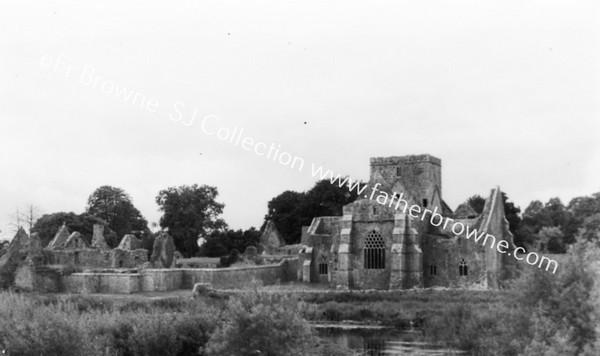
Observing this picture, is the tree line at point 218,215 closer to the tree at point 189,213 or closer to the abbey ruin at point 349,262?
the tree at point 189,213

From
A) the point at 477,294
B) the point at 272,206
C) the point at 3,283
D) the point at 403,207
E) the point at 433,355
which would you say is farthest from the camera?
the point at 272,206

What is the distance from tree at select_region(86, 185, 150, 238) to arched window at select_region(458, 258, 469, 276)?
51673 mm

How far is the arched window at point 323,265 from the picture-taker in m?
54.7

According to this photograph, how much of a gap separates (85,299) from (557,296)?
23811mm

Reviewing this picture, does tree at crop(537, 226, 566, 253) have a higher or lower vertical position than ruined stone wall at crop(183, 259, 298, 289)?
higher

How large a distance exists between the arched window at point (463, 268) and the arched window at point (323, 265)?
31.3 feet

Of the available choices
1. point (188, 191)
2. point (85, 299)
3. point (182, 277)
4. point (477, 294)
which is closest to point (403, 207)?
point (477, 294)

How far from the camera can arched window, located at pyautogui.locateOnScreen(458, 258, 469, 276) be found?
159 feet

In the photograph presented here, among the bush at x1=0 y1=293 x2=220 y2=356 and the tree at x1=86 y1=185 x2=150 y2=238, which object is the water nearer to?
the bush at x1=0 y1=293 x2=220 y2=356

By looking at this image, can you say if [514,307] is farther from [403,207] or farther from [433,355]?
[403,207]

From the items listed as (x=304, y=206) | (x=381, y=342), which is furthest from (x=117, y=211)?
(x=381, y=342)

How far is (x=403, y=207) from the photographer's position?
50.7m

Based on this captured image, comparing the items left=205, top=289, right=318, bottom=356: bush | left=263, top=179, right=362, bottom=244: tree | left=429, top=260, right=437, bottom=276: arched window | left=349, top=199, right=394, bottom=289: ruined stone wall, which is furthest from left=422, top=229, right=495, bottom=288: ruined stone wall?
left=205, top=289, right=318, bottom=356: bush

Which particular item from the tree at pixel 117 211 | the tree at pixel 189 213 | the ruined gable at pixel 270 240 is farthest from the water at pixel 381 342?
the tree at pixel 117 211
